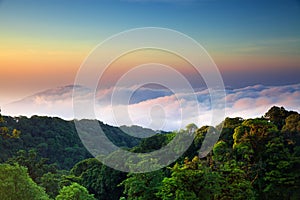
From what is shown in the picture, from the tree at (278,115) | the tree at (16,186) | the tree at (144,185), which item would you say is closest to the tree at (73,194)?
the tree at (16,186)

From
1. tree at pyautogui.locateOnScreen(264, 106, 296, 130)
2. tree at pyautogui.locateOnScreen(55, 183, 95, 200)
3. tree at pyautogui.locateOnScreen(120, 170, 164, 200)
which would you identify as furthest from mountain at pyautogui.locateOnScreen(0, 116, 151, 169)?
tree at pyautogui.locateOnScreen(55, 183, 95, 200)

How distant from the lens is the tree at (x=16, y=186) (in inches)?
553

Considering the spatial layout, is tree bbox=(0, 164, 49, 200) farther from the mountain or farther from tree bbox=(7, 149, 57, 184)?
the mountain

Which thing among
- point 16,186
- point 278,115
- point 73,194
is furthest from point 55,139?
point 16,186

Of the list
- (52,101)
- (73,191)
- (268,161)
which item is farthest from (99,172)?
(268,161)

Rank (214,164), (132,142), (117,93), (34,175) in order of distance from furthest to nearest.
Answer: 1. (132,142)
2. (34,175)
3. (117,93)
4. (214,164)

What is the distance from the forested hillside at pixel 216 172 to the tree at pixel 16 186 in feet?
0.12

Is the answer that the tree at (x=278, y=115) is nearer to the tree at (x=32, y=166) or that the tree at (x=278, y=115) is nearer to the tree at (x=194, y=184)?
the tree at (x=194, y=184)

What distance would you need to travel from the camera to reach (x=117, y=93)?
1836 cm

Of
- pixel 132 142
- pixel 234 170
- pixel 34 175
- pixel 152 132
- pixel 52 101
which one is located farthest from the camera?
pixel 132 142

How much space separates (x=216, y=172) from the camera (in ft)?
49.5

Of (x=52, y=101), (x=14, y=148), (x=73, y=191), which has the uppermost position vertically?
(x=52, y=101)

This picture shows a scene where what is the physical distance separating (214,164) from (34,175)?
888cm

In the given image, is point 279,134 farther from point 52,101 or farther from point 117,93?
point 52,101
